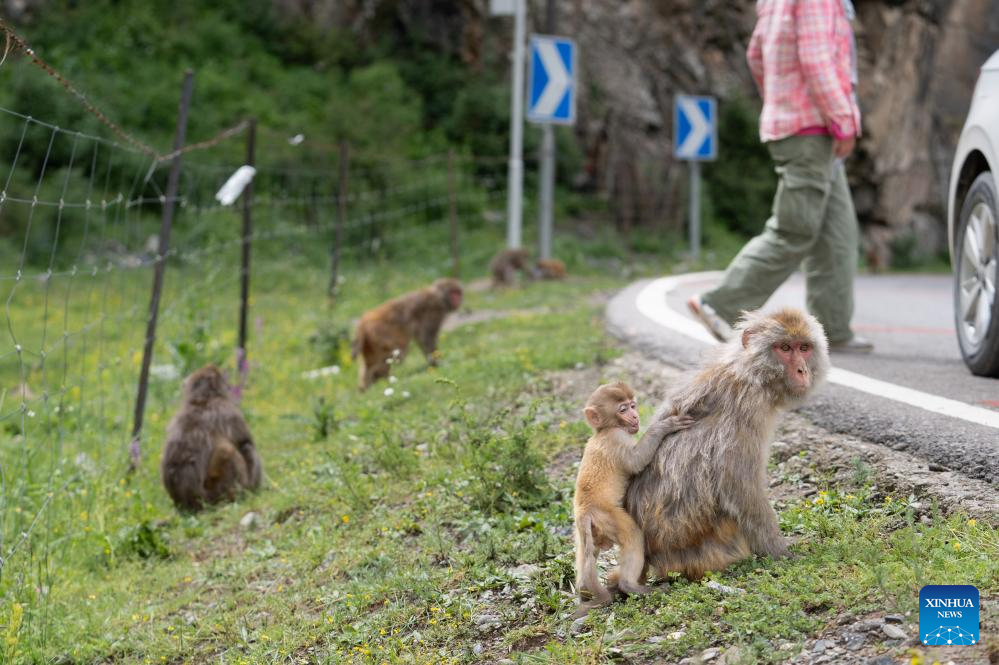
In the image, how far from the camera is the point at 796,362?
395 cm

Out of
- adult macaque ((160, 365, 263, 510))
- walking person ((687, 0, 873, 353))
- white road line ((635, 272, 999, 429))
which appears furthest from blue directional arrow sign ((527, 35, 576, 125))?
adult macaque ((160, 365, 263, 510))

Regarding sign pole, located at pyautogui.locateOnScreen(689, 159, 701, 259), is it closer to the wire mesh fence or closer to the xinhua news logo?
the wire mesh fence

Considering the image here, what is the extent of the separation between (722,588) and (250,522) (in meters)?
3.22

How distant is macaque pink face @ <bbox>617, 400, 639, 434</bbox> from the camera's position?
3.96 meters

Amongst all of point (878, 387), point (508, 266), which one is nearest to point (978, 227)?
point (878, 387)

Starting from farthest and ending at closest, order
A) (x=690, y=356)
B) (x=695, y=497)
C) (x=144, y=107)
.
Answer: (x=144, y=107) < (x=690, y=356) < (x=695, y=497)

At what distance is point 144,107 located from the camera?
66.7ft

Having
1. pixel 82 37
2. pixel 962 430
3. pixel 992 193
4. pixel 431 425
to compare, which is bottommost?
pixel 431 425

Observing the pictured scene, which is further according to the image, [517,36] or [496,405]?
Result: [517,36]

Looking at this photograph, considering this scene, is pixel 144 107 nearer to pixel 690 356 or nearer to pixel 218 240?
pixel 218 240

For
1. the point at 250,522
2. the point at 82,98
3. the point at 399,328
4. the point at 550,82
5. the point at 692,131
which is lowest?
the point at 250,522

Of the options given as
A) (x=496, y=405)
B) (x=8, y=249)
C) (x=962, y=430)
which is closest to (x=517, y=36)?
(x=8, y=249)

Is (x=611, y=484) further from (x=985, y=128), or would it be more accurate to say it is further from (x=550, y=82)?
(x=550, y=82)

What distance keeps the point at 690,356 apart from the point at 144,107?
1621 centimetres
